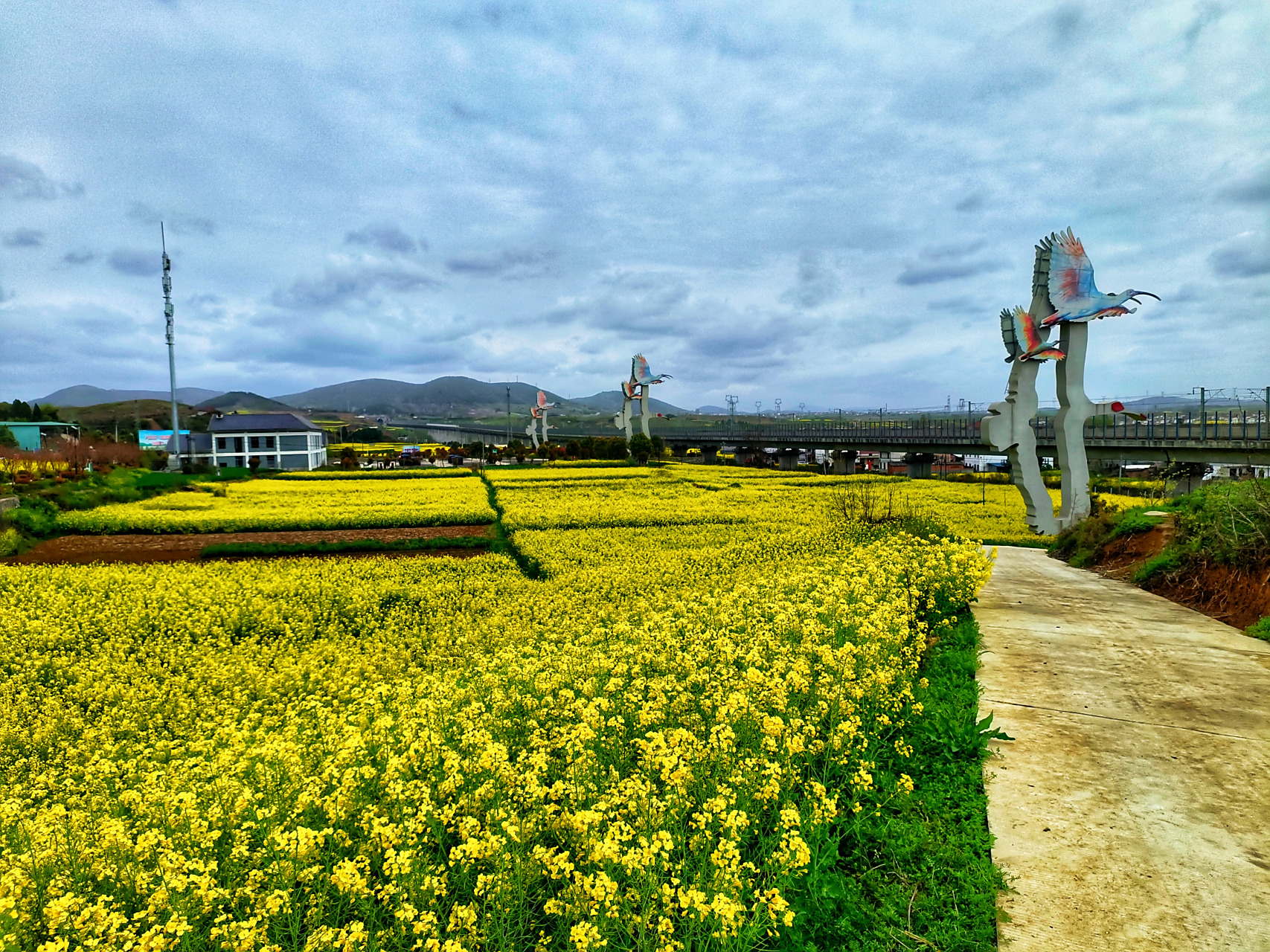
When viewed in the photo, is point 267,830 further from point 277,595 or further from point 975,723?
point 277,595

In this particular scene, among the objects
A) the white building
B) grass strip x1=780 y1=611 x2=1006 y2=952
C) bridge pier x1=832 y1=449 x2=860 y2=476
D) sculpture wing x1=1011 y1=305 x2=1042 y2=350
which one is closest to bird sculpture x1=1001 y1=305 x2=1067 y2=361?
sculpture wing x1=1011 y1=305 x2=1042 y2=350

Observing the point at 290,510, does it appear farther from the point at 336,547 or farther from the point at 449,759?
the point at 449,759

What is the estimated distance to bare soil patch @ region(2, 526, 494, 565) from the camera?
16125 mm

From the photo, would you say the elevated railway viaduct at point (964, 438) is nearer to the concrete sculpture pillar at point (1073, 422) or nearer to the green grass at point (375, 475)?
the concrete sculpture pillar at point (1073, 422)

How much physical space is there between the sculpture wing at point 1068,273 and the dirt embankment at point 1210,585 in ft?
21.3

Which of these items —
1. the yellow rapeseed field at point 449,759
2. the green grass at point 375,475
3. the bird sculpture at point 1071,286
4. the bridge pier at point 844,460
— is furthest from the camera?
the bridge pier at point 844,460

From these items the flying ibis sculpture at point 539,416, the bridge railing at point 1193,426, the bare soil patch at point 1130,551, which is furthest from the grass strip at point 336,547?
the flying ibis sculpture at point 539,416

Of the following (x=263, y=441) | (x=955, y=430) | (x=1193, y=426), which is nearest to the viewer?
(x=1193, y=426)

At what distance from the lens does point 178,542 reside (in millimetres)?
18266

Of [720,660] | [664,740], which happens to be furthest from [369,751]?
[720,660]

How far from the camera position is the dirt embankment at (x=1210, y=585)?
8.27 metres

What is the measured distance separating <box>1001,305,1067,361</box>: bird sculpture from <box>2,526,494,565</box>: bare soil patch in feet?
49.6

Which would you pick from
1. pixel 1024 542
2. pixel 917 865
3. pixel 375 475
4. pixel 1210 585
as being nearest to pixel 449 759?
pixel 917 865

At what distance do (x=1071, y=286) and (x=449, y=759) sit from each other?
59.5ft
